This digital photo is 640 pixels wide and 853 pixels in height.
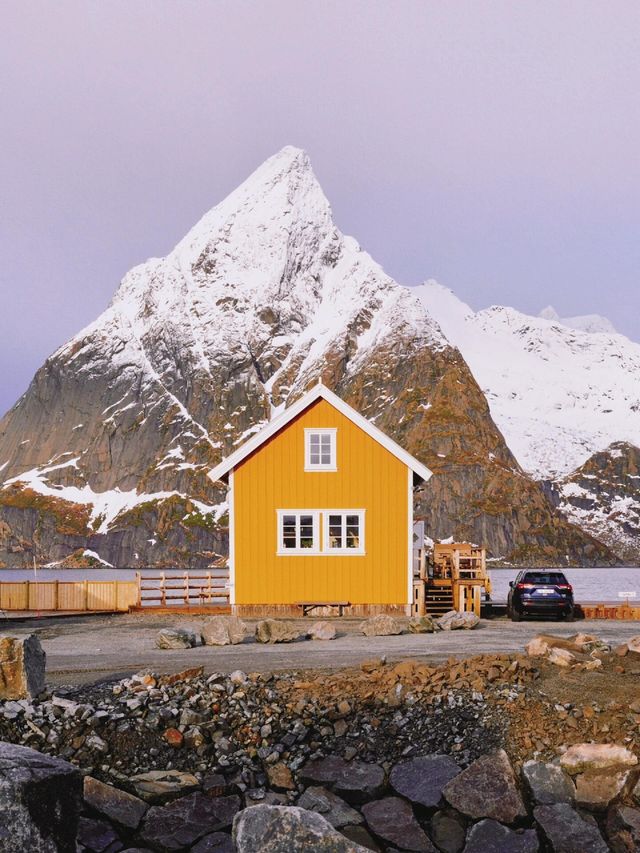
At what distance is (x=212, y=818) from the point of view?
12539 mm

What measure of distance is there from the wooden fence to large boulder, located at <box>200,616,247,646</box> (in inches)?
603

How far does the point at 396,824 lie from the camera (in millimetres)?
12508

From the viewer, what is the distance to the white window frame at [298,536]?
1419 inches

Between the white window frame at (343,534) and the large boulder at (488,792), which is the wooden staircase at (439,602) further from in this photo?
the large boulder at (488,792)

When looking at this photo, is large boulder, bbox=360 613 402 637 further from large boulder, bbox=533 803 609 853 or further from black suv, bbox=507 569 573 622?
large boulder, bbox=533 803 609 853

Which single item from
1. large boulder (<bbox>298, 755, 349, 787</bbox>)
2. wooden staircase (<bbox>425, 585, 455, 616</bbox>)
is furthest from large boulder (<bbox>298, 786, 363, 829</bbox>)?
wooden staircase (<bbox>425, 585, 455, 616</bbox>)

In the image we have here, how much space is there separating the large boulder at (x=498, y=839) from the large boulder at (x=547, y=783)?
68 centimetres

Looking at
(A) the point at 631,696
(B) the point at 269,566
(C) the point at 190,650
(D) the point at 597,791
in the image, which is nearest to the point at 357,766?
(D) the point at 597,791

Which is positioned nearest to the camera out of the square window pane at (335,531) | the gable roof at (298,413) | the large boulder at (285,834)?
the large boulder at (285,834)

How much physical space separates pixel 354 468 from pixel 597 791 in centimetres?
2400

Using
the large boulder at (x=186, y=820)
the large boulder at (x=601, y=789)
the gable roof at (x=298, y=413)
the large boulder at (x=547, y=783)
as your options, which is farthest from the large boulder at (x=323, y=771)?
the gable roof at (x=298, y=413)

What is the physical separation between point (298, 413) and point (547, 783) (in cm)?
2446

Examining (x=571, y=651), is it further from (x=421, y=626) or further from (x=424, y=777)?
(x=421, y=626)

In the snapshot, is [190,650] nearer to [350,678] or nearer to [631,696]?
[350,678]
